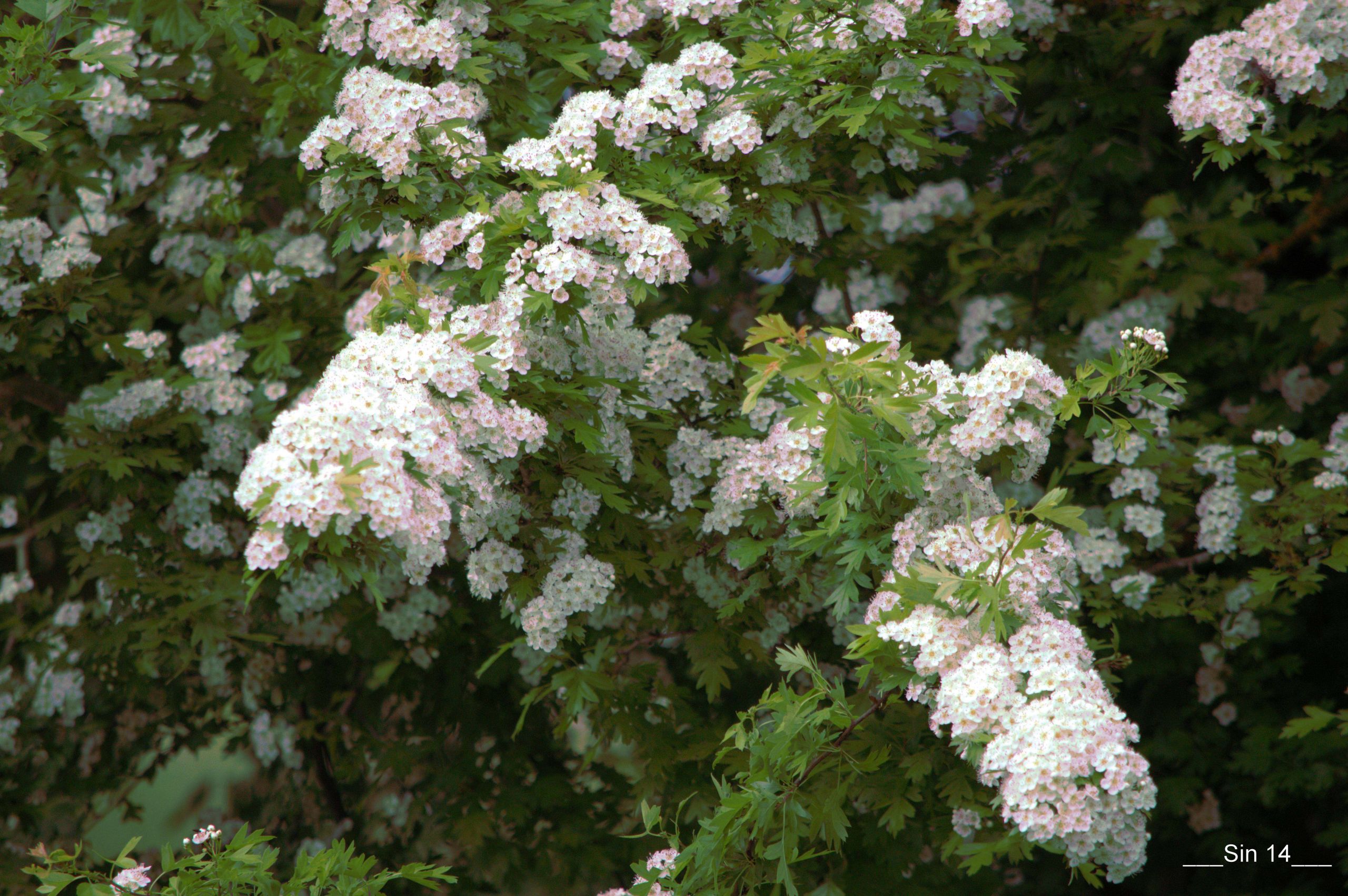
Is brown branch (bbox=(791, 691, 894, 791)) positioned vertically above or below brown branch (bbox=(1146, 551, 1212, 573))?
above

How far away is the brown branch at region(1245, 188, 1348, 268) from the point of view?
5.64m

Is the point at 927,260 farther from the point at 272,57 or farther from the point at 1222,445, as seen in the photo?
the point at 272,57

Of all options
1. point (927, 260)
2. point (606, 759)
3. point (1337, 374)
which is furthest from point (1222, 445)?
point (606, 759)

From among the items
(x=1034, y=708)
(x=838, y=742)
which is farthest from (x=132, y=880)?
(x=1034, y=708)

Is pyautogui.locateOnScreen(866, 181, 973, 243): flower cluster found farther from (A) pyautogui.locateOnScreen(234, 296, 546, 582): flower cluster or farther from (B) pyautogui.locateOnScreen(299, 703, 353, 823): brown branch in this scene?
(B) pyautogui.locateOnScreen(299, 703, 353, 823): brown branch

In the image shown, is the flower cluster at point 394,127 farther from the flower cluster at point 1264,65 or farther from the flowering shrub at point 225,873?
the flower cluster at point 1264,65

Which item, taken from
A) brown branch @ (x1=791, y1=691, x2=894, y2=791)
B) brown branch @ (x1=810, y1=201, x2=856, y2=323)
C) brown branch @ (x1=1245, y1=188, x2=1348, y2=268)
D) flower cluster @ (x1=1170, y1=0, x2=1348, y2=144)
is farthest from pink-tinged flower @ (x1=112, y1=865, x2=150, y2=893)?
brown branch @ (x1=1245, y1=188, x2=1348, y2=268)

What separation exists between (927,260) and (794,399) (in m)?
2.27

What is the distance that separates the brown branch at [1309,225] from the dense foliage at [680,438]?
34mm

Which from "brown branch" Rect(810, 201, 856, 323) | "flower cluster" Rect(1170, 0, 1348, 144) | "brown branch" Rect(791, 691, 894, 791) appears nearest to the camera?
"brown branch" Rect(791, 691, 894, 791)

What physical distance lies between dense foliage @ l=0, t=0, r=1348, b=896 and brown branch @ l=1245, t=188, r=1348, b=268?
0.11ft

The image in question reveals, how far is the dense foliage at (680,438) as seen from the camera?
2.90 m

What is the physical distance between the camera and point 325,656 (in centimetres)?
537

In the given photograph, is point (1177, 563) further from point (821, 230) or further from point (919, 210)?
point (919, 210)
